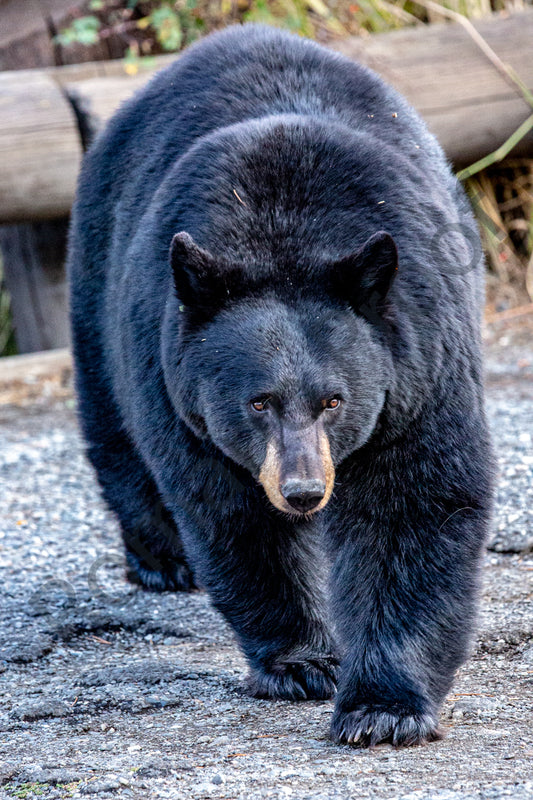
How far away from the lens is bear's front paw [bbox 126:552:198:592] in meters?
5.16

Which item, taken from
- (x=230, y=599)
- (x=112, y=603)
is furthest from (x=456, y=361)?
(x=112, y=603)

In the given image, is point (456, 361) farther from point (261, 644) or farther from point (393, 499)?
point (261, 644)

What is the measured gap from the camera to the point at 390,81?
8.05m

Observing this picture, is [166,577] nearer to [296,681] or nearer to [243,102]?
[296,681]

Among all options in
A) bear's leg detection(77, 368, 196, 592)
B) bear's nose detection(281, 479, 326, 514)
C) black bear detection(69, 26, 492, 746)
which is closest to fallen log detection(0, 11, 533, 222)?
bear's leg detection(77, 368, 196, 592)

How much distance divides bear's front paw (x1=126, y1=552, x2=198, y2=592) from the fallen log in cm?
344

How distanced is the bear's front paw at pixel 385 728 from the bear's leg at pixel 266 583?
0.50 meters

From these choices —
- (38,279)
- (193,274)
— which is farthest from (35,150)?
(193,274)

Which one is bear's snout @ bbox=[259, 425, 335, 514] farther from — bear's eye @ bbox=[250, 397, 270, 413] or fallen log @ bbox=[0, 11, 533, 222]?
fallen log @ bbox=[0, 11, 533, 222]

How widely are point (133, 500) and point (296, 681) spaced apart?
1.62 metres

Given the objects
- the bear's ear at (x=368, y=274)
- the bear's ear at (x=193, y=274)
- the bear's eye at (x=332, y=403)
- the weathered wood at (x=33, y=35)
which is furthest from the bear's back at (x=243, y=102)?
the weathered wood at (x=33, y=35)

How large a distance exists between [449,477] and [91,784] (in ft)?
4.49

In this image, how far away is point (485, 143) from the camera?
27.6ft

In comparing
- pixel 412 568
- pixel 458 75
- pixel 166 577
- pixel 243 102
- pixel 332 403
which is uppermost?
pixel 243 102
